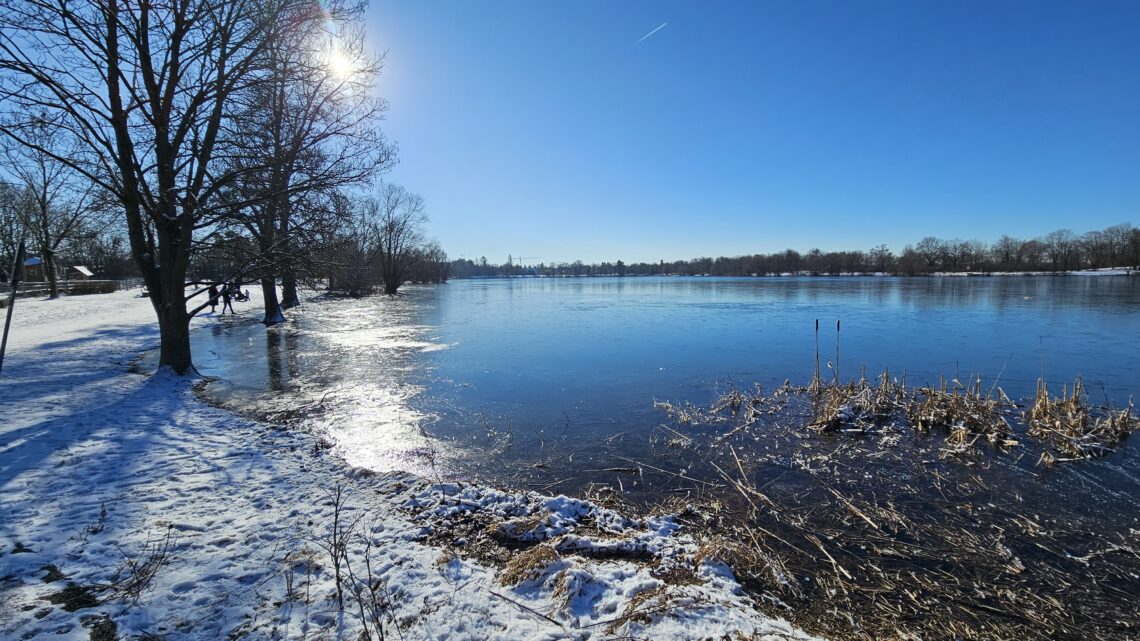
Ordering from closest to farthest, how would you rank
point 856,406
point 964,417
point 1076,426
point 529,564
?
point 529,564, point 1076,426, point 964,417, point 856,406

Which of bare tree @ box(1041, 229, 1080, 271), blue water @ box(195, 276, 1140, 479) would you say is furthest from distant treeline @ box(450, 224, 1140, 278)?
blue water @ box(195, 276, 1140, 479)

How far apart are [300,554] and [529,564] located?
1.85 metres

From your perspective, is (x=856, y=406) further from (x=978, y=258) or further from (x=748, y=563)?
(x=978, y=258)

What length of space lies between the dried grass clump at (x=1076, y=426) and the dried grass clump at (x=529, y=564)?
24.0ft

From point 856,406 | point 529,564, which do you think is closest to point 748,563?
point 529,564

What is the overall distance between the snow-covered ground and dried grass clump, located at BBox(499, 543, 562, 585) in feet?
0.05

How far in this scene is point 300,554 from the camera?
142 inches

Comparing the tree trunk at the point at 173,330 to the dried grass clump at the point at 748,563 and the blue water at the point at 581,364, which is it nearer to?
the blue water at the point at 581,364

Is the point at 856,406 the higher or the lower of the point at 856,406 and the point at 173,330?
the lower

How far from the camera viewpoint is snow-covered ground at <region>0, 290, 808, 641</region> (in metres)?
2.86

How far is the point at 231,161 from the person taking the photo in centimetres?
1051

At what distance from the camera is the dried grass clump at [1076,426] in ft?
21.5

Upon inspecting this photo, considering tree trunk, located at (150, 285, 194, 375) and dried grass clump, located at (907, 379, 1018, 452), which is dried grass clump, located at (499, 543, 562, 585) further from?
tree trunk, located at (150, 285, 194, 375)

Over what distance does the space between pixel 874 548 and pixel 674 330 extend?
628 inches
